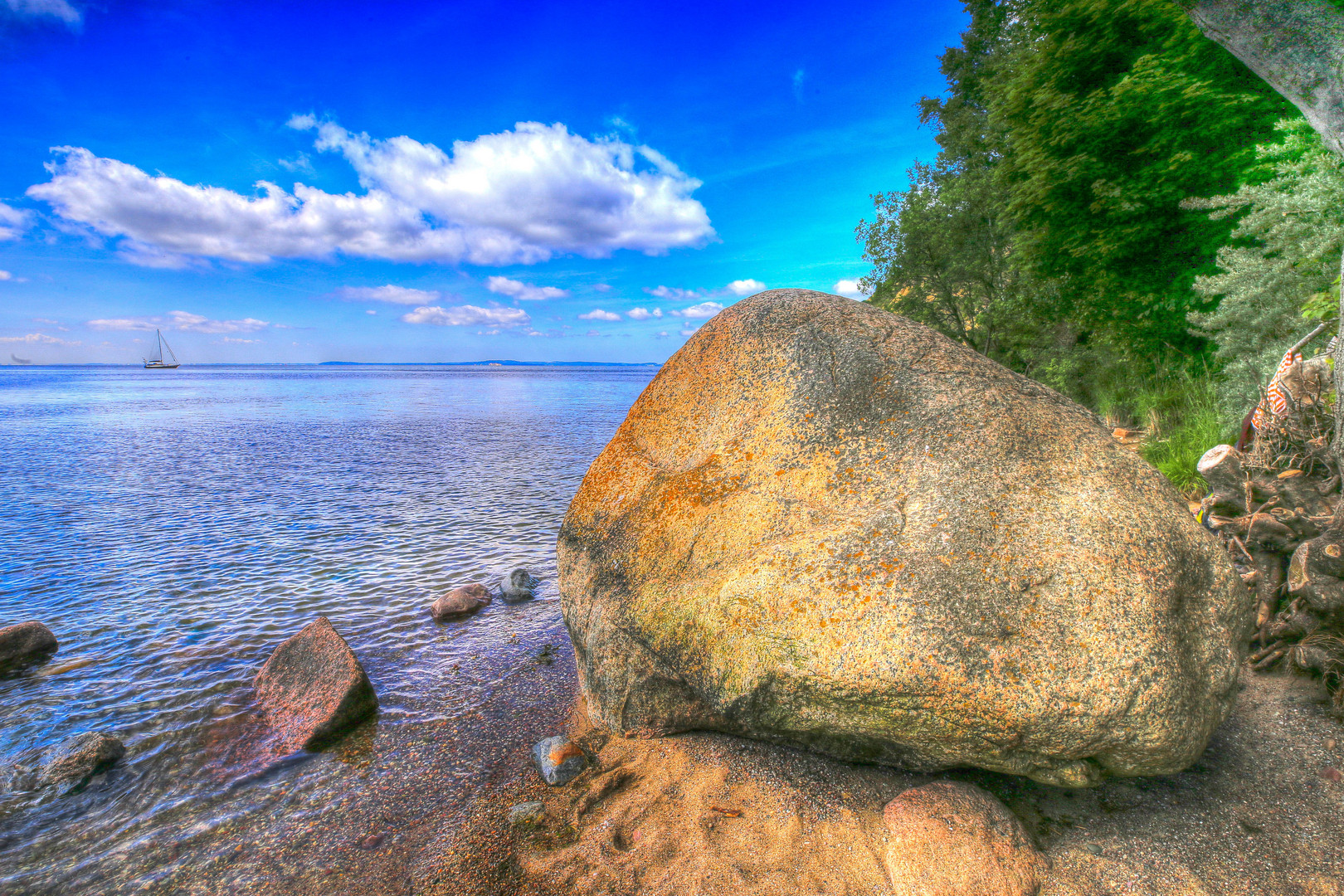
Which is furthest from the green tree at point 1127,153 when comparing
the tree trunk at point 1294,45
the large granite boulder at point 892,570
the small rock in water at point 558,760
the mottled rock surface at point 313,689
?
the mottled rock surface at point 313,689

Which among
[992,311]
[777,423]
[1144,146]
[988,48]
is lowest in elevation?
[777,423]

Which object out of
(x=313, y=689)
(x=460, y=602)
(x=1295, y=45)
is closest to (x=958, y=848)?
Answer: (x=313, y=689)

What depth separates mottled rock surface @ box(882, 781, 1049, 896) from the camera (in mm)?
3117

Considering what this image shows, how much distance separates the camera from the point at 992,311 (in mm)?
23109

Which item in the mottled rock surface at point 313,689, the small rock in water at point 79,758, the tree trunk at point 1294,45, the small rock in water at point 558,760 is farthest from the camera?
the mottled rock surface at point 313,689

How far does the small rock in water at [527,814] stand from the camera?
164 inches

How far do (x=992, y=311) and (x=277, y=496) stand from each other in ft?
83.3

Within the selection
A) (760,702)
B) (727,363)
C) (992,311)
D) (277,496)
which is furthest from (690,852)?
(992,311)

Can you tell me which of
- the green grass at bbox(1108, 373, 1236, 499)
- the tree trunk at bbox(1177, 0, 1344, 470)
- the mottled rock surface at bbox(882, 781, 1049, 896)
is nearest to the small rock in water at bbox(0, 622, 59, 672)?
the mottled rock surface at bbox(882, 781, 1049, 896)

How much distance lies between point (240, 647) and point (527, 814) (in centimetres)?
524

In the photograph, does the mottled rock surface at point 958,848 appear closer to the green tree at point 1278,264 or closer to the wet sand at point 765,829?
the wet sand at point 765,829

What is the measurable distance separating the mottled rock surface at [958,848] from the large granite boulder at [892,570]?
0.27m

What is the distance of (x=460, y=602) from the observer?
8234 mm

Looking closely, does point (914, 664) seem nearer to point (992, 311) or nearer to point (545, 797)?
point (545, 797)
